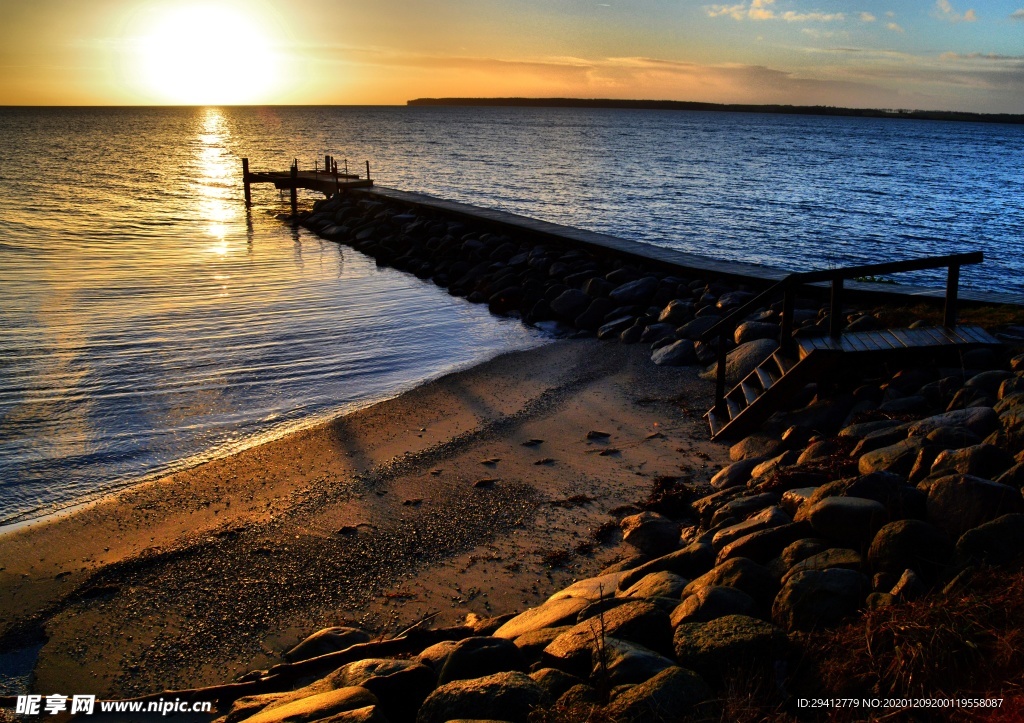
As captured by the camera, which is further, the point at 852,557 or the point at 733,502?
the point at 733,502

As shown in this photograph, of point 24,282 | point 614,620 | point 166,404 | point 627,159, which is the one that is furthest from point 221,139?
point 614,620

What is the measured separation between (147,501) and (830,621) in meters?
6.12

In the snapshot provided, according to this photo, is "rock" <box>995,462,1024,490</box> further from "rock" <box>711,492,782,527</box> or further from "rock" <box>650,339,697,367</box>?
"rock" <box>650,339,697,367</box>

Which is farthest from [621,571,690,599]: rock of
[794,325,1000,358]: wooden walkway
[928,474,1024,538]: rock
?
[794,325,1000,358]: wooden walkway

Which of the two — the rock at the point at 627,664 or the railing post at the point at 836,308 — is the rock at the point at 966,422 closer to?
the railing post at the point at 836,308

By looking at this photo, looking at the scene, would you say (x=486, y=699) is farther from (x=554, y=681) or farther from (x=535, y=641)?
(x=535, y=641)

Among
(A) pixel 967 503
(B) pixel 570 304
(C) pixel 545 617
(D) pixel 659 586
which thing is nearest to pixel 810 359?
(A) pixel 967 503

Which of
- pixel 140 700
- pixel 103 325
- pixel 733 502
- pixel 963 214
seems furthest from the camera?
pixel 963 214

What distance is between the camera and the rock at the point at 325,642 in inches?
197

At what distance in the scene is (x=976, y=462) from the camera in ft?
15.9

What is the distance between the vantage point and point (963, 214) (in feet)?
103

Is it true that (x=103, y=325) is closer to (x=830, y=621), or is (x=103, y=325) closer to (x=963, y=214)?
(x=830, y=621)

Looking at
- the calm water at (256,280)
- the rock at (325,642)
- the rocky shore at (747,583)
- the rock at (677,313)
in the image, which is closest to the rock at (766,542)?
the rocky shore at (747,583)

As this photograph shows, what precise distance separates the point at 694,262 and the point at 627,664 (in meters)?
11.8
